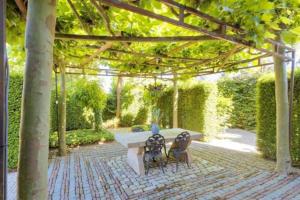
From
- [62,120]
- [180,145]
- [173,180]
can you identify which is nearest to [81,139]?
[62,120]

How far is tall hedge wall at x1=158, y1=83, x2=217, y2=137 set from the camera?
695 cm

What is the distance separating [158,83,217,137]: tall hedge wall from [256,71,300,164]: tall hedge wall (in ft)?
6.67

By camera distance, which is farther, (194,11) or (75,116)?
(75,116)

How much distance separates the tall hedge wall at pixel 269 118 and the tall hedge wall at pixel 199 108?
2033mm

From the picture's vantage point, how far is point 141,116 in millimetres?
10805

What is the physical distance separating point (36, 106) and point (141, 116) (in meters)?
9.86

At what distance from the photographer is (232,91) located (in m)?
10.6

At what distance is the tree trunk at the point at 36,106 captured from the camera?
3.17ft

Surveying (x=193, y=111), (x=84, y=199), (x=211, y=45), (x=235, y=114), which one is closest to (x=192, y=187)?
(x=84, y=199)

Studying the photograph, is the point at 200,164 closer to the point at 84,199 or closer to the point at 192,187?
the point at 192,187

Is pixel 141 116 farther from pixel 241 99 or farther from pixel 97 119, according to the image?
pixel 241 99

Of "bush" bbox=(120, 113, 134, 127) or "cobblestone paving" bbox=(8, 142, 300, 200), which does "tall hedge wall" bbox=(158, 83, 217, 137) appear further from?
"bush" bbox=(120, 113, 134, 127)

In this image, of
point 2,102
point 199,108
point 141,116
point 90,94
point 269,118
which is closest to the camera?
point 2,102

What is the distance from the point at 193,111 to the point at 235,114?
436cm
